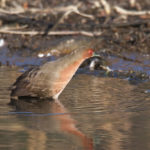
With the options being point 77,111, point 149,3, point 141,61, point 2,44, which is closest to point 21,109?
point 77,111

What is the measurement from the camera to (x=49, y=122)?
6.57 metres

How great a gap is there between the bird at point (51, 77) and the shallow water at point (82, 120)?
16 centimetres

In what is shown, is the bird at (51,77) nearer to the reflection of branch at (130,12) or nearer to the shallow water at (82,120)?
the shallow water at (82,120)

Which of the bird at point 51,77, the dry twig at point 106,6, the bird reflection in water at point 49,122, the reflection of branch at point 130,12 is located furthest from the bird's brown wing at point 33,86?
the dry twig at point 106,6

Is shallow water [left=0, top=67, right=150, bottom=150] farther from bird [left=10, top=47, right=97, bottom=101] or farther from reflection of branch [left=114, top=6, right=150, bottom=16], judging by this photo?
reflection of branch [left=114, top=6, right=150, bottom=16]

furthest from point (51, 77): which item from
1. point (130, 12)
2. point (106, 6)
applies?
point (106, 6)

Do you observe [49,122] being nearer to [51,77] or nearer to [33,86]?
[51,77]

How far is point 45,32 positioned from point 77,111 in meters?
6.51

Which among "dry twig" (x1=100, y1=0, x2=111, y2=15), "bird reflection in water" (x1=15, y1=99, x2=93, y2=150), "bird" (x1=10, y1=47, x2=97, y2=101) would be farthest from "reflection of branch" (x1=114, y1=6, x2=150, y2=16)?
"bird reflection in water" (x1=15, y1=99, x2=93, y2=150)

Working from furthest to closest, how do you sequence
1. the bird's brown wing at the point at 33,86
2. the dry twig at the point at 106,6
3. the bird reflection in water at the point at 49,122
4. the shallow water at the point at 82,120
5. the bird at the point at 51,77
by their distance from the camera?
1. the dry twig at the point at 106,6
2. the bird's brown wing at the point at 33,86
3. the bird at the point at 51,77
4. the bird reflection in water at the point at 49,122
5. the shallow water at the point at 82,120

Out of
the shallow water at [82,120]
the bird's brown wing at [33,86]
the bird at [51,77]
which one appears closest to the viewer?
the shallow water at [82,120]

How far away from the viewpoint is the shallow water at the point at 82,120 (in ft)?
18.8

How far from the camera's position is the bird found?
24.9ft

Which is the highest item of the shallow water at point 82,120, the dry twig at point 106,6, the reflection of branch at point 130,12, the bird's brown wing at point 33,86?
the dry twig at point 106,6
